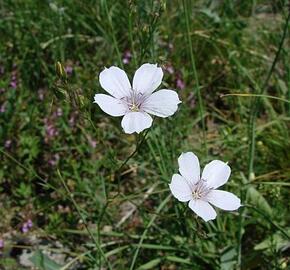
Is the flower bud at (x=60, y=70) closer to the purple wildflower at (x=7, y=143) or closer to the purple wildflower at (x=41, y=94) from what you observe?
the purple wildflower at (x=7, y=143)

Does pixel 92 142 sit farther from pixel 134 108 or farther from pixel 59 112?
pixel 134 108

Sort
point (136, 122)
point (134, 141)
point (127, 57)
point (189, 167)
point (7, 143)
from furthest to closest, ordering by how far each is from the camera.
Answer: point (127, 57)
point (134, 141)
point (7, 143)
point (189, 167)
point (136, 122)

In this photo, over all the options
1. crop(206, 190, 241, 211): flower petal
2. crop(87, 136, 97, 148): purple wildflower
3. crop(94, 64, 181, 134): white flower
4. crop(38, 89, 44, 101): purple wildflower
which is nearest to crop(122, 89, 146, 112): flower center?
crop(94, 64, 181, 134): white flower

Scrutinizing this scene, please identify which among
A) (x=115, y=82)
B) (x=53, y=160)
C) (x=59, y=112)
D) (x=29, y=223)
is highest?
(x=115, y=82)

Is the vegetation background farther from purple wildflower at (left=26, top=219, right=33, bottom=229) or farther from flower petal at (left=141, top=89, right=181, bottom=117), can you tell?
flower petal at (left=141, top=89, right=181, bottom=117)

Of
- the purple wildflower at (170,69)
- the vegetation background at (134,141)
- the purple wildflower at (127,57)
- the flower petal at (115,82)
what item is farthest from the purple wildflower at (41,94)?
the flower petal at (115,82)

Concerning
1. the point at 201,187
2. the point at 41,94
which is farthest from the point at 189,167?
the point at 41,94
